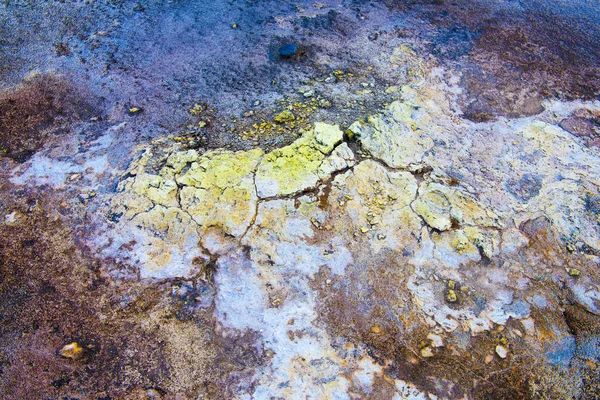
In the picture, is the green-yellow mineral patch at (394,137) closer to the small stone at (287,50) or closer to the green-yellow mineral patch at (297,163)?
the green-yellow mineral patch at (297,163)

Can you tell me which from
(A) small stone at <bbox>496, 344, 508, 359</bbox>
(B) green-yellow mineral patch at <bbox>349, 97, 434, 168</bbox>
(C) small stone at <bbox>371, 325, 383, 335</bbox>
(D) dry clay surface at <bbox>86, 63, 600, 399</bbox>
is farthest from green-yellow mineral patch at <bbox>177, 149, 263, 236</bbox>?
(A) small stone at <bbox>496, 344, 508, 359</bbox>

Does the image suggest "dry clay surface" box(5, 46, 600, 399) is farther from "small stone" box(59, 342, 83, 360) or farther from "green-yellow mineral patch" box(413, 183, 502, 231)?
"small stone" box(59, 342, 83, 360)

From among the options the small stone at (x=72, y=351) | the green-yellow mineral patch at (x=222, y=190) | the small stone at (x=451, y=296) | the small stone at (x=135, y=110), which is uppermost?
the small stone at (x=135, y=110)

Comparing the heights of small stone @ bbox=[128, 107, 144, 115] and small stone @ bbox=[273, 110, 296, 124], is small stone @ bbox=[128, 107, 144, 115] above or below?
below

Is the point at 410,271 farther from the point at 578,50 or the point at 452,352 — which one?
the point at 578,50

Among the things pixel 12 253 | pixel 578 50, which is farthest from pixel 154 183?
pixel 578 50

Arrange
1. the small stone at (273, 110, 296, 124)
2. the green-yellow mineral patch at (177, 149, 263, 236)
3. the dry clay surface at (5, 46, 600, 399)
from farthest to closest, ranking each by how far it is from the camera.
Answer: the small stone at (273, 110, 296, 124)
the green-yellow mineral patch at (177, 149, 263, 236)
the dry clay surface at (5, 46, 600, 399)

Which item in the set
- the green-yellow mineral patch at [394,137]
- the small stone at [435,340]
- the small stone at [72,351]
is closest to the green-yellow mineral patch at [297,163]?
the green-yellow mineral patch at [394,137]
